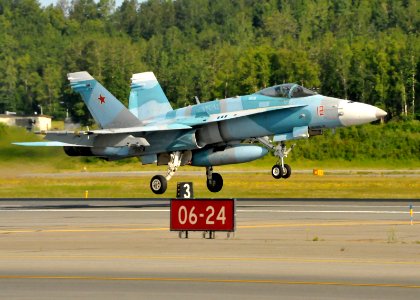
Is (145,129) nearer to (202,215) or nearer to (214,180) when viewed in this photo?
(214,180)

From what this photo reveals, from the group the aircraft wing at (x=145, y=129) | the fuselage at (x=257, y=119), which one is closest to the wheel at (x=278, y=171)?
the fuselage at (x=257, y=119)

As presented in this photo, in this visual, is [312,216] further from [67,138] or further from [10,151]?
[10,151]

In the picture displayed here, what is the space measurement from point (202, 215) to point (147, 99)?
49.9 feet

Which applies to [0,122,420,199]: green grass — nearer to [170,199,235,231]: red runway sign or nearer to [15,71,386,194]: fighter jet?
[15,71,386,194]: fighter jet

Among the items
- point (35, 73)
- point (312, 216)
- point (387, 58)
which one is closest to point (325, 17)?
point (35, 73)

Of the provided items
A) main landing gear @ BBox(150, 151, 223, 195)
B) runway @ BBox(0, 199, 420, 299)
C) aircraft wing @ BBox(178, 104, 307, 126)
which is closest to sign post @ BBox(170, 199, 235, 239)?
runway @ BBox(0, 199, 420, 299)

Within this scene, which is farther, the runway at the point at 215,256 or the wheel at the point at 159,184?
the wheel at the point at 159,184

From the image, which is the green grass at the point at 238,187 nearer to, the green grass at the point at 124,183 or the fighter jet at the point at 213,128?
the green grass at the point at 124,183

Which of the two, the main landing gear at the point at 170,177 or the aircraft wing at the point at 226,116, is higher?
the aircraft wing at the point at 226,116

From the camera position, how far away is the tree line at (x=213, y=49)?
91.6 m

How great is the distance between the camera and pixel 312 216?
2878 centimetres

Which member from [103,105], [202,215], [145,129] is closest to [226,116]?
[145,129]

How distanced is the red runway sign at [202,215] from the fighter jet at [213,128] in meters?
9.36

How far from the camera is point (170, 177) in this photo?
3428 centimetres
